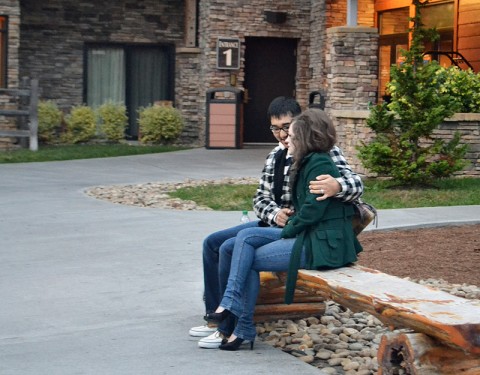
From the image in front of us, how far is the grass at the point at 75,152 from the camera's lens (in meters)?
20.3

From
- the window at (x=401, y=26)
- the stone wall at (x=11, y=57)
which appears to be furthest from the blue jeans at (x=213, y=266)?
the window at (x=401, y=26)

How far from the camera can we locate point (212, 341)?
21.2ft

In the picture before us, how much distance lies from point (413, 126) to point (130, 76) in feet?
43.6

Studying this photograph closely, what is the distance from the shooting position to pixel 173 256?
9.65m

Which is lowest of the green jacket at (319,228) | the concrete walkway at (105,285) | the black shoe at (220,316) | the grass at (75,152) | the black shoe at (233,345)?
the grass at (75,152)

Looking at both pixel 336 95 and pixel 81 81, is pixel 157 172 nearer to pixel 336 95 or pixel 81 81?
pixel 336 95

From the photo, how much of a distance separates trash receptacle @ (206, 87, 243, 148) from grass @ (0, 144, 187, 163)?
0.83 m

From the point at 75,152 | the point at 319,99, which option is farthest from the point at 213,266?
the point at 319,99

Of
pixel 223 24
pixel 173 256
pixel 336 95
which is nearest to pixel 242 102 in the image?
pixel 223 24

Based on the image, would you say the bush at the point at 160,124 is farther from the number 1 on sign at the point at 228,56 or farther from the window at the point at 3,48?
the window at the point at 3,48

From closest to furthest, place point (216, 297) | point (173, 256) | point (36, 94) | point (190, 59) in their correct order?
point (216, 297) < point (173, 256) < point (36, 94) < point (190, 59)

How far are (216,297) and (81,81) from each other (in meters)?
20.2

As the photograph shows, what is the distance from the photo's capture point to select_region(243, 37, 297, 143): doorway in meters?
25.2

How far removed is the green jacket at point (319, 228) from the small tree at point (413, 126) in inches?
331
